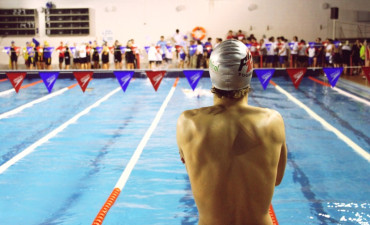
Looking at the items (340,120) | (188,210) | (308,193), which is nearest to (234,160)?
(188,210)

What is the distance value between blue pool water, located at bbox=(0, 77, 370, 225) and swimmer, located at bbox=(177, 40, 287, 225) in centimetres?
278

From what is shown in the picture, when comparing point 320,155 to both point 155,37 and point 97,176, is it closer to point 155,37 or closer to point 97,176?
point 97,176

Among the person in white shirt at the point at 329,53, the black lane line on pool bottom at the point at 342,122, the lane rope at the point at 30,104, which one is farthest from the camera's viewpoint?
the person in white shirt at the point at 329,53

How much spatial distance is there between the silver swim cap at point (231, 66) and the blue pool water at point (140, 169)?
2.91m

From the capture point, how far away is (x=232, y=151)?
1.34 metres

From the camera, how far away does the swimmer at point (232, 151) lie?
135cm

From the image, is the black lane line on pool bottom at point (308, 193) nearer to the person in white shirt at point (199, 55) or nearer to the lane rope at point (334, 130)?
the lane rope at point (334, 130)

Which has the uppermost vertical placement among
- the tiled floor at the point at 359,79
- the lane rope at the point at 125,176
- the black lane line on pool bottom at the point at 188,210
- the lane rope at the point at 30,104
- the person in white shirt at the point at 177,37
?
the person in white shirt at the point at 177,37

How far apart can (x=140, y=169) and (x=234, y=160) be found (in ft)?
14.5

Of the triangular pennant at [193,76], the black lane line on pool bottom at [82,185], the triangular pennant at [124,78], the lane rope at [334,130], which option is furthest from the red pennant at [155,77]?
the lane rope at [334,130]

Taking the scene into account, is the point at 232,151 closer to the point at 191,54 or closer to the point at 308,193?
the point at 308,193

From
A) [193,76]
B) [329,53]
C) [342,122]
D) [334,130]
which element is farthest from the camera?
[329,53]

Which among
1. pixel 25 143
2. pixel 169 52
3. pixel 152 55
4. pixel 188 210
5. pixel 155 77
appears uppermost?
pixel 169 52

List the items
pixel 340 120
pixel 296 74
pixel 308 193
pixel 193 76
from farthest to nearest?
pixel 296 74 → pixel 193 76 → pixel 340 120 → pixel 308 193
